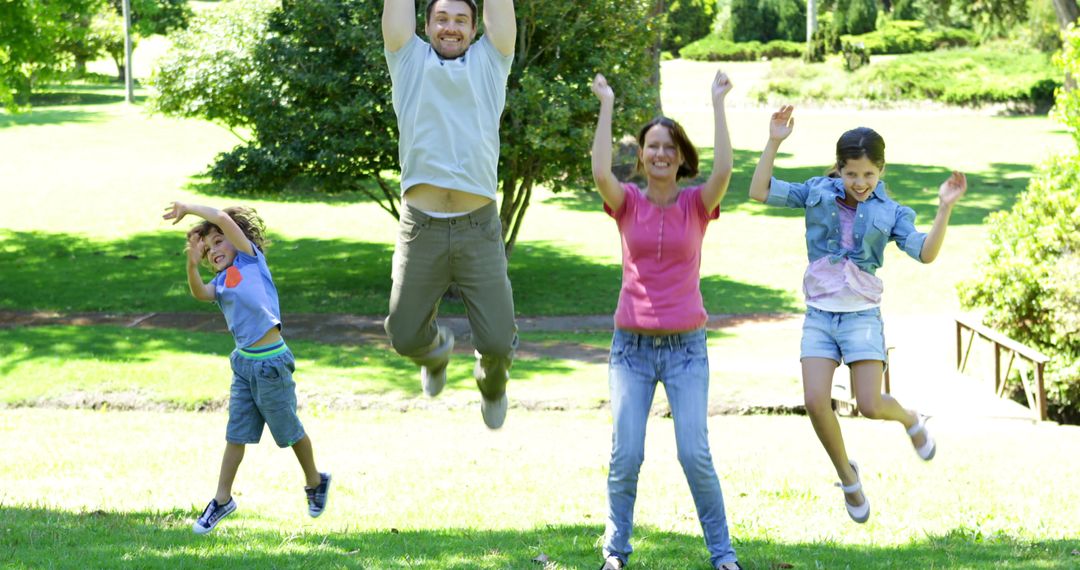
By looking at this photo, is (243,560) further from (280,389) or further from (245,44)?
(245,44)

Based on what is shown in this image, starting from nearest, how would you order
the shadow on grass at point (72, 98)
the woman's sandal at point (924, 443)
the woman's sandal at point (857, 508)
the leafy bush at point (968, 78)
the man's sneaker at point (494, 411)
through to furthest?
the woman's sandal at point (857, 508), the woman's sandal at point (924, 443), the man's sneaker at point (494, 411), the leafy bush at point (968, 78), the shadow on grass at point (72, 98)

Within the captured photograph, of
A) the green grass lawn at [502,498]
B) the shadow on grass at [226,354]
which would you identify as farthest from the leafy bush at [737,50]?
the green grass lawn at [502,498]

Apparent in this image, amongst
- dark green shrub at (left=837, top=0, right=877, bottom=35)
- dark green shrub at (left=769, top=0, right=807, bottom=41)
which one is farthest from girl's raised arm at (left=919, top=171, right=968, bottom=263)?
dark green shrub at (left=769, top=0, right=807, bottom=41)

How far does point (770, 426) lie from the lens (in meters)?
12.4

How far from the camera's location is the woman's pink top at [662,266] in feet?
17.6

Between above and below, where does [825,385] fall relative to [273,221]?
above

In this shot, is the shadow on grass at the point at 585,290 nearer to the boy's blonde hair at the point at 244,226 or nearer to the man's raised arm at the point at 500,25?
the boy's blonde hair at the point at 244,226

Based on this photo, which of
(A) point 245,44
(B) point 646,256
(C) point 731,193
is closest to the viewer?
(B) point 646,256

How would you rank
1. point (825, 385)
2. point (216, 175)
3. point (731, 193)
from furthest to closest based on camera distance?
point (731, 193) < point (216, 175) < point (825, 385)

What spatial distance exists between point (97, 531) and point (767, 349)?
1157cm

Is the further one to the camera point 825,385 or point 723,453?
point 723,453

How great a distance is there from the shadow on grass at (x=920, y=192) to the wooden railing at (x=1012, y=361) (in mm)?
12328

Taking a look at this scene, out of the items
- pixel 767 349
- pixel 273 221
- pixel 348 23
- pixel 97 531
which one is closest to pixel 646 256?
pixel 97 531

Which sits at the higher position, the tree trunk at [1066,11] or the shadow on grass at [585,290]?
the tree trunk at [1066,11]
